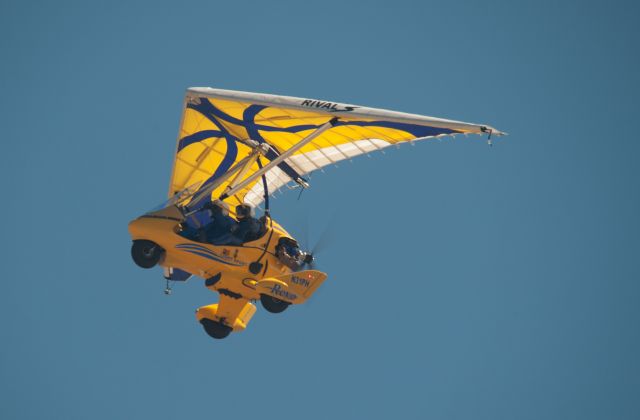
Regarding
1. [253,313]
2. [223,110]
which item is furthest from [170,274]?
[223,110]

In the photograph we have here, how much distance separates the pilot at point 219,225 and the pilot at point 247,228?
21 cm

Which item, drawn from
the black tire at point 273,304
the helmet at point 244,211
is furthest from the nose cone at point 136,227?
the black tire at point 273,304

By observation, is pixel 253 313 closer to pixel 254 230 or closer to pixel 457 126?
pixel 254 230

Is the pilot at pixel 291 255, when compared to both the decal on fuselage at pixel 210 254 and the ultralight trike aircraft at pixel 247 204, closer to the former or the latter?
the ultralight trike aircraft at pixel 247 204

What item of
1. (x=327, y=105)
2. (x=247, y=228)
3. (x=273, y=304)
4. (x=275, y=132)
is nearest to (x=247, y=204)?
(x=247, y=228)

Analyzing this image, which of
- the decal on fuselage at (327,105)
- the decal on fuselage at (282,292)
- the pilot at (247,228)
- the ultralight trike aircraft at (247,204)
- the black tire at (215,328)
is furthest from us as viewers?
the black tire at (215,328)

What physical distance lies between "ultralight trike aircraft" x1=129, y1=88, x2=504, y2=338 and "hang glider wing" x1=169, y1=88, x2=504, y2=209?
40 mm

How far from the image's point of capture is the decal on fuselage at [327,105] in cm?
3769

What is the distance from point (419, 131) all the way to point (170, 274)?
1100 centimetres

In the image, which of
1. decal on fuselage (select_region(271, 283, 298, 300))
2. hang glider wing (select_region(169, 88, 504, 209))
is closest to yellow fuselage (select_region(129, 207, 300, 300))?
decal on fuselage (select_region(271, 283, 298, 300))

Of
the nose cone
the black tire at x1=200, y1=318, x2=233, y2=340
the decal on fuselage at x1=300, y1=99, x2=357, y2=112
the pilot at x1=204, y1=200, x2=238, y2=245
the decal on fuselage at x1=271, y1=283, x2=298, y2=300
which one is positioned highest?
the decal on fuselage at x1=300, y1=99, x2=357, y2=112

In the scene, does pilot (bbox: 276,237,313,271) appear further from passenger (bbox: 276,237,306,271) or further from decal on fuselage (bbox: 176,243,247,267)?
decal on fuselage (bbox: 176,243,247,267)

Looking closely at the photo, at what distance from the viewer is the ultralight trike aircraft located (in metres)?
38.9

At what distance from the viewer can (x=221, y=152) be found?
4394 centimetres
